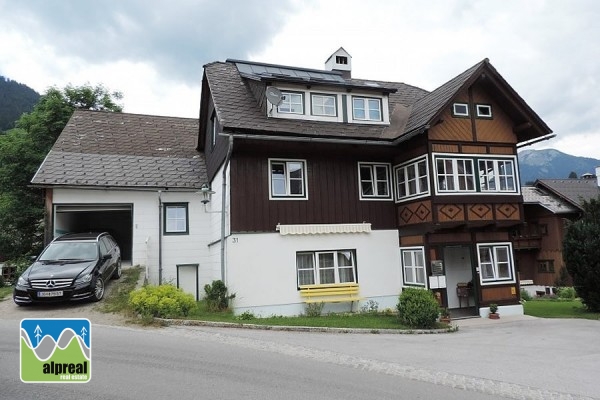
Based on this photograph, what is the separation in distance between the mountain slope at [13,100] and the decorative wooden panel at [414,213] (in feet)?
280

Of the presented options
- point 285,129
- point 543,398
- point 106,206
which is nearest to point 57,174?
point 106,206

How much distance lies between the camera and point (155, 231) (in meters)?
19.4

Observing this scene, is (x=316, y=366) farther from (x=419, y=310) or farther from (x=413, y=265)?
(x=413, y=265)

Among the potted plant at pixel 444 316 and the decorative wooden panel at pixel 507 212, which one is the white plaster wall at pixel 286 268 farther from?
the decorative wooden panel at pixel 507 212

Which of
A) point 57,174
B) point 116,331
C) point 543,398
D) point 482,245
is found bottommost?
point 543,398

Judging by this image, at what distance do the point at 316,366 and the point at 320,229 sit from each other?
26.5 feet

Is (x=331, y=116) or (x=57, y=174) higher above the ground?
(x=331, y=116)

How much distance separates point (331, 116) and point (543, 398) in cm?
1301

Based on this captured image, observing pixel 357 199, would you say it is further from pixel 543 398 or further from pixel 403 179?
pixel 543 398

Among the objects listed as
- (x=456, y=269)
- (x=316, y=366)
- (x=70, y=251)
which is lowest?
(x=316, y=366)

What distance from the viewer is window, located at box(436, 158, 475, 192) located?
1622 cm

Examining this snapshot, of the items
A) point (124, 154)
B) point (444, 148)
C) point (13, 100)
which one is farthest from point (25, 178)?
point (13, 100)

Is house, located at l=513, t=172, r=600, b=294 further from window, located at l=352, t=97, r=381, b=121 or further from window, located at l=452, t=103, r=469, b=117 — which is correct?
window, located at l=352, t=97, r=381, b=121

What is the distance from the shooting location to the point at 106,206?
19.2 meters
